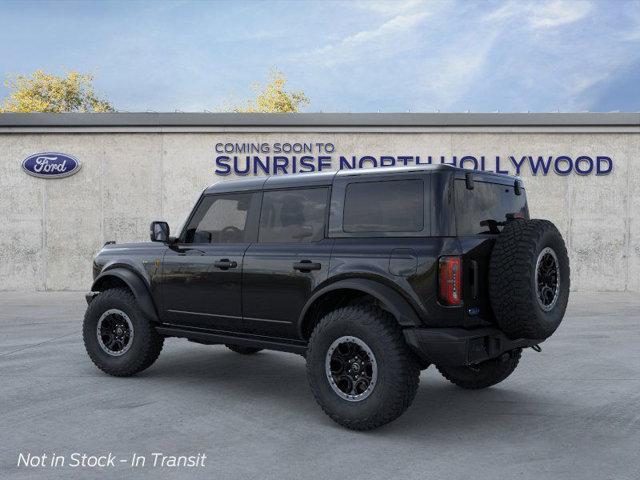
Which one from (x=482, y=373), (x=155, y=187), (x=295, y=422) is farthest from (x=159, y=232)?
(x=155, y=187)

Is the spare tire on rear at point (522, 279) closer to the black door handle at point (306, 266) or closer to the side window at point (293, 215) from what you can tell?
the black door handle at point (306, 266)

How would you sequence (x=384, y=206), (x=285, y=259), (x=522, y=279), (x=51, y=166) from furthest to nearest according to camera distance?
1. (x=51, y=166)
2. (x=285, y=259)
3. (x=384, y=206)
4. (x=522, y=279)

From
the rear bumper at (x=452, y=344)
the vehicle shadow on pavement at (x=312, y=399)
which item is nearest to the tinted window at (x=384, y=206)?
the rear bumper at (x=452, y=344)

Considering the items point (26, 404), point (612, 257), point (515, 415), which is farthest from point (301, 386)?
point (612, 257)

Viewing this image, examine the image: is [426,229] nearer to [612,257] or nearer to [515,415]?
[515,415]

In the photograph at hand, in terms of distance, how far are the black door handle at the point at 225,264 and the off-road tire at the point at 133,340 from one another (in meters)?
1.14

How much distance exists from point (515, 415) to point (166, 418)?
8.80 ft

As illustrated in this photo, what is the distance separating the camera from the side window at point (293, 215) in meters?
4.95

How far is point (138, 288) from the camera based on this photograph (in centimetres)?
599

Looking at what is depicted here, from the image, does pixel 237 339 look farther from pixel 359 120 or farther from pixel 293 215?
A: pixel 359 120

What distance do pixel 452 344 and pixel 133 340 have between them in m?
3.31

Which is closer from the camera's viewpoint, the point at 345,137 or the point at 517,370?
the point at 517,370

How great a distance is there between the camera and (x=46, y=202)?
15.5 m

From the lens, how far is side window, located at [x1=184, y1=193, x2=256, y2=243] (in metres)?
5.48
